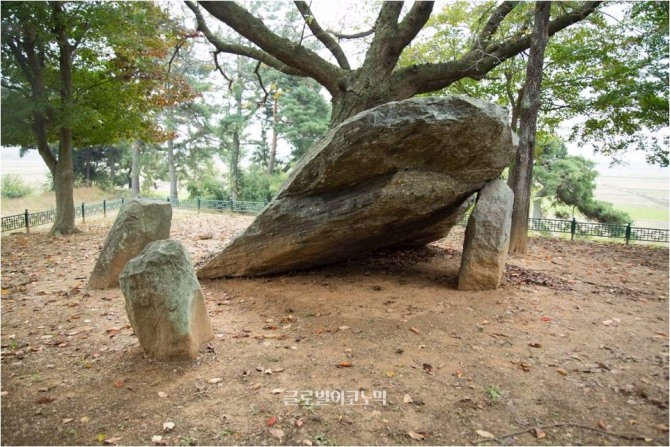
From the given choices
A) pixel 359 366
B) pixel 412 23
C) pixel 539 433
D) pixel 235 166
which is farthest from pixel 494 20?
pixel 235 166

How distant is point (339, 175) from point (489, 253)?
2380 mm

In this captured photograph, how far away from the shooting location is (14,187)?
66.8 ft

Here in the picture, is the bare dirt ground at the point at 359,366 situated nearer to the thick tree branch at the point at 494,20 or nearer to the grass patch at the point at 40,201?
the thick tree branch at the point at 494,20

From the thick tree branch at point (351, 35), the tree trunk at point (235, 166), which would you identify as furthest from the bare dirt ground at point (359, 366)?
the tree trunk at point (235, 166)

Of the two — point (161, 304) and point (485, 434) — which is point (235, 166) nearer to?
point (161, 304)

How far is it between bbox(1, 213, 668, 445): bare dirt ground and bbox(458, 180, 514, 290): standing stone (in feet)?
0.73

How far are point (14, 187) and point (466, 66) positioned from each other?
21557 mm

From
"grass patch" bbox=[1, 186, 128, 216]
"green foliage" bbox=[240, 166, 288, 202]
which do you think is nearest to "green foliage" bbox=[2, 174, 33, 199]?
"grass patch" bbox=[1, 186, 128, 216]

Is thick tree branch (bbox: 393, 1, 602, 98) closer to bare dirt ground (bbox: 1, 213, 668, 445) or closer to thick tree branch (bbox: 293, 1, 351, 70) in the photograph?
thick tree branch (bbox: 293, 1, 351, 70)

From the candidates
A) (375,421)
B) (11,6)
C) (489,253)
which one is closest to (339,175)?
(489,253)

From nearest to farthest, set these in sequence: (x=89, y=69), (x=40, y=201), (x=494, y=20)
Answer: (x=494, y=20) < (x=89, y=69) < (x=40, y=201)

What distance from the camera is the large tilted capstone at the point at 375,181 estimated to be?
556 centimetres

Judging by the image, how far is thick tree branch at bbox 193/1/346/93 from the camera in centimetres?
828

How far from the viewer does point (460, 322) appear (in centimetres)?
503
